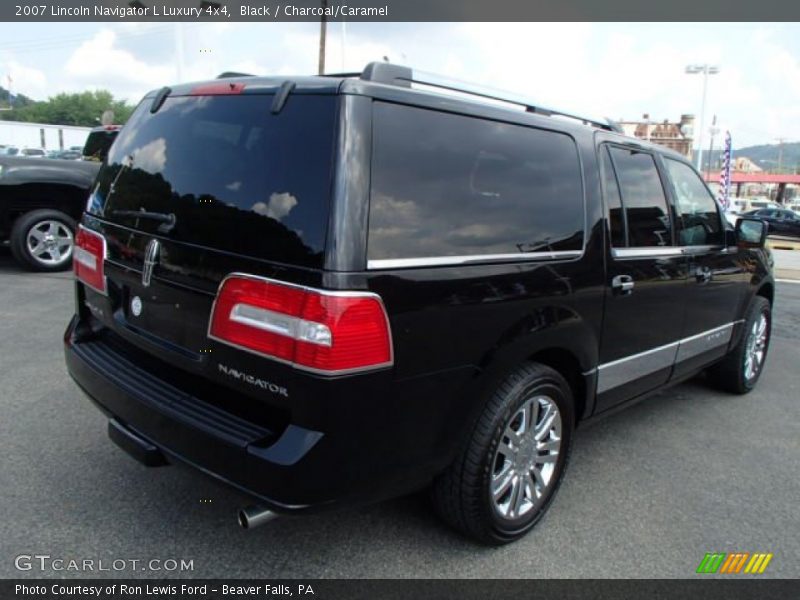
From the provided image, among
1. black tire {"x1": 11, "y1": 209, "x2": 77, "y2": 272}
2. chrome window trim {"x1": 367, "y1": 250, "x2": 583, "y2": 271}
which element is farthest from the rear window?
black tire {"x1": 11, "y1": 209, "x2": 77, "y2": 272}

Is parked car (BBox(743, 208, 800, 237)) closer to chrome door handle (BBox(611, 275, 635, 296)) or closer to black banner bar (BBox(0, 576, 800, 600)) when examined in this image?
chrome door handle (BBox(611, 275, 635, 296))

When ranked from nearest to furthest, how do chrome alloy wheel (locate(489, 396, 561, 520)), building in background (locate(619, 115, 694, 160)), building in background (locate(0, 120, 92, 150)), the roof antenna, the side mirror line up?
the roof antenna
chrome alloy wheel (locate(489, 396, 561, 520))
the side mirror
building in background (locate(0, 120, 92, 150))
building in background (locate(619, 115, 694, 160))

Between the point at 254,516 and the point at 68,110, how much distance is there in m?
118

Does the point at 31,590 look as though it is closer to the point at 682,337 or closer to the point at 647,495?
the point at 647,495

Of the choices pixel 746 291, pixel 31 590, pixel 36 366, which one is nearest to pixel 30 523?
pixel 31 590

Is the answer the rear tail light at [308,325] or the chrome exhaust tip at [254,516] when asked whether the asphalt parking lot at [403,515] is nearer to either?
the chrome exhaust tip at [254,516]

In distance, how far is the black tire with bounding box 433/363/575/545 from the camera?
2.50m

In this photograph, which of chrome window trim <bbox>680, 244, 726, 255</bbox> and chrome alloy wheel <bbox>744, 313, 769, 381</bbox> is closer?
chrome window trim <bbox>680, 244, 726, 255</bbox>

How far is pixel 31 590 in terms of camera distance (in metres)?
2.33

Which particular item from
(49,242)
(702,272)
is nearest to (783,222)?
(702,272)

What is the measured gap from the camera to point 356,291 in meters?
2.01

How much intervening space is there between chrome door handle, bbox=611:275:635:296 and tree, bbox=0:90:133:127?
110 m

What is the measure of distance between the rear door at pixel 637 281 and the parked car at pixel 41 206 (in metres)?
6.88

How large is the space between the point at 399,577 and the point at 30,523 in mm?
1609
